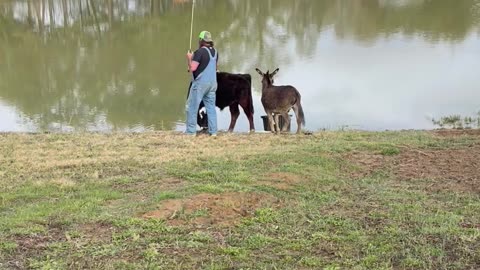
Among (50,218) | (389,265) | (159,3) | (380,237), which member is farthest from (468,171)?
(159,3)

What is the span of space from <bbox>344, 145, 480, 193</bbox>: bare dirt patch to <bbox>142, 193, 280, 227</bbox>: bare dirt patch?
1577mm

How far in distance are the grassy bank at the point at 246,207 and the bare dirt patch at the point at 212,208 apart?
0.01 meters

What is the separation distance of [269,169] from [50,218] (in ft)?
7.97

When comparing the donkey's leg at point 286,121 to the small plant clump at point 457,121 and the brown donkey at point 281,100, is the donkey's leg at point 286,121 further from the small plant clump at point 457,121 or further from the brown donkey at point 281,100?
the small plant clump at point 457,121

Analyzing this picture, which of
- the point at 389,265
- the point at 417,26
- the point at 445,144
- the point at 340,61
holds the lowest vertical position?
the point at 389,265

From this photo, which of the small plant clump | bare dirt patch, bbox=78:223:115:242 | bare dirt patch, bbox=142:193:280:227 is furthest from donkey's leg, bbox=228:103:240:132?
bare dirt patch, bbox=78:223:115:242

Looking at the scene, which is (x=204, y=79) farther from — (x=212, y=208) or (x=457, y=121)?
(x=457, y=121)

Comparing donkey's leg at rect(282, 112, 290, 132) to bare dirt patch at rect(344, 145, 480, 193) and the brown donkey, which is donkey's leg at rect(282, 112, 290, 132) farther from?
bare dirt patch at rect(344, 145, 480, 193)

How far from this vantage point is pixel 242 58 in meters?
20.6

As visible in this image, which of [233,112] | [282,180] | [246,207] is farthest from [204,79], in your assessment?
[246,207]

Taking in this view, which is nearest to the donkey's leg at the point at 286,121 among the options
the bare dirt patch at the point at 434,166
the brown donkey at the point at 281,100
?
the brown donkey at the point at 281,100

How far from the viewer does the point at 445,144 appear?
812cm

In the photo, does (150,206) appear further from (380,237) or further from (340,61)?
(340,61)

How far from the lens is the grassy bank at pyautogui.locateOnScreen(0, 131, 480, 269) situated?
13.3 ft
